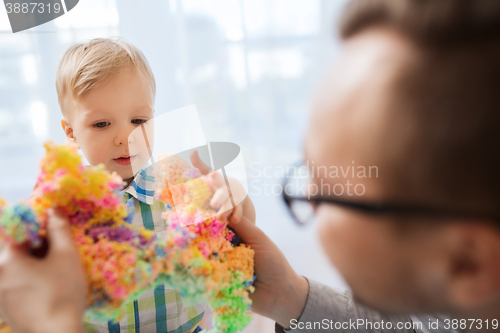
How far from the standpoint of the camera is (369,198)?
1.32ft

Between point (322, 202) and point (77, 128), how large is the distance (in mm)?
700

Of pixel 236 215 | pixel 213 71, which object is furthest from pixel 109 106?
pixel 213 71

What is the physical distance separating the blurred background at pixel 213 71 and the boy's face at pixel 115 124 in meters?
0.88

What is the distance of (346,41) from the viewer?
17.1 inches

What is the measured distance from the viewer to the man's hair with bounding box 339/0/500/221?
0.34 m

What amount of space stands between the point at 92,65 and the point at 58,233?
57 centimetres

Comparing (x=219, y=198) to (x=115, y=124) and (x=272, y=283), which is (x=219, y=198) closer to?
(x=272, y=283)

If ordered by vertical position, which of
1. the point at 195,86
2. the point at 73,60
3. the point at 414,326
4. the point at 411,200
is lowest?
the point at 414,326

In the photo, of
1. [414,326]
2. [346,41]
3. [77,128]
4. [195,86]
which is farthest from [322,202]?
[195,86]

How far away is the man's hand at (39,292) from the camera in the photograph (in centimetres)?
36

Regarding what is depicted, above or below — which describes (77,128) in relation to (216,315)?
above

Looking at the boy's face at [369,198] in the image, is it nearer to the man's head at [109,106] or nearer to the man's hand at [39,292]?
the man's hand at [39,292]

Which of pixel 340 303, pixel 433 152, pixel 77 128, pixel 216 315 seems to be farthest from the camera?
pixel 77 128

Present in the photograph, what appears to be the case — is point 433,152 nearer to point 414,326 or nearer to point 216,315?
point 216,315
